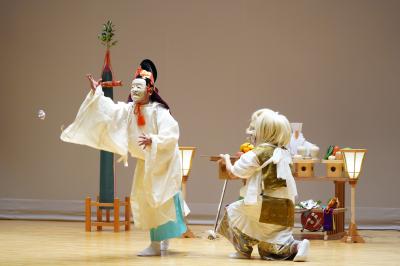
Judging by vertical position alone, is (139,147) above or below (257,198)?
above

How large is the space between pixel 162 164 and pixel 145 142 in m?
0.25

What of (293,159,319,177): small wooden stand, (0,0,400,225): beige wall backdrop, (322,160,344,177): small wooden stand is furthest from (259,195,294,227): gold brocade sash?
(0,0,400,225): beige wall backdrop

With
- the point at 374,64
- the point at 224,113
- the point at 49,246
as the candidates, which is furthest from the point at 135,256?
the point at 374,64

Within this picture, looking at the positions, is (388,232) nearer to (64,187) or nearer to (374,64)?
(374,64)

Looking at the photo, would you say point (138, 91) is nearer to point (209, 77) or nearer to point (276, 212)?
point (276, 212)

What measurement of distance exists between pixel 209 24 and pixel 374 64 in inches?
72.7

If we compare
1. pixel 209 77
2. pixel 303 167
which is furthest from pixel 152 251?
pixel 209 77

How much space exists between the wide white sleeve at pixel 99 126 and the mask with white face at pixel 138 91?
0.14 m

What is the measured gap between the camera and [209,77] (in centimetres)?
916

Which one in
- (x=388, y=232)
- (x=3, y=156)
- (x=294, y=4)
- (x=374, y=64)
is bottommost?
(x=388, y=232)

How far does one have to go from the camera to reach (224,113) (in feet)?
29.9

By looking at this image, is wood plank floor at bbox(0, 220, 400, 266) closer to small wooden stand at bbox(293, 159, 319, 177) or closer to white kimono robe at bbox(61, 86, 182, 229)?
white kimono robe at bbox(61, 86, 182, 229)

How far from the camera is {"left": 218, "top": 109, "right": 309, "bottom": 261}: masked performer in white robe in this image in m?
5.61

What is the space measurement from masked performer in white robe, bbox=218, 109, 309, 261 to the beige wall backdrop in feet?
10.9
